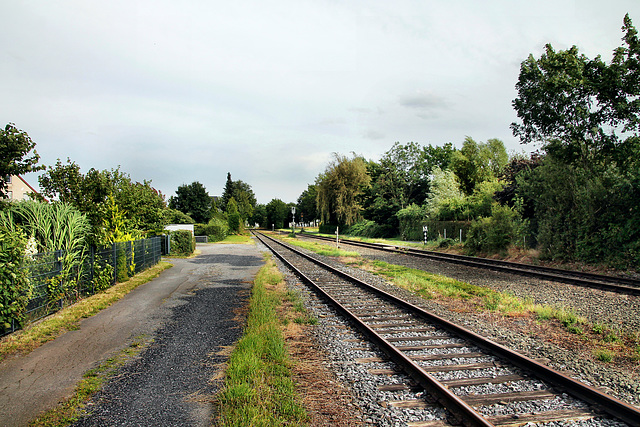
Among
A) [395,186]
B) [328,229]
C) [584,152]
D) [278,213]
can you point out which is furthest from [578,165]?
[278,213]

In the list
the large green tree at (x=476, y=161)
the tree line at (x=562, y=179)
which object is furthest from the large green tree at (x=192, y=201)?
the tree line at (x=562, y=179)

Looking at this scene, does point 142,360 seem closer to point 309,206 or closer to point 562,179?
point 562,179

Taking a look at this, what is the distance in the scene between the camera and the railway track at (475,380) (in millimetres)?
3598

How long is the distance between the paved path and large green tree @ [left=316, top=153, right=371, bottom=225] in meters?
40.0

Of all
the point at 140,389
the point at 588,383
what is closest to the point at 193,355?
the point at 140,389

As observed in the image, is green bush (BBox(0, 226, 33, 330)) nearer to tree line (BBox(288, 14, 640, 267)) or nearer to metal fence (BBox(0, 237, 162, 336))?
metal fence (BBox(0, 237, 162, 336))

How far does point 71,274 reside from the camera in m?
9.12

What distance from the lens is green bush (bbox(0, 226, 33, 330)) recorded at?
605cm

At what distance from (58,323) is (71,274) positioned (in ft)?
7.24

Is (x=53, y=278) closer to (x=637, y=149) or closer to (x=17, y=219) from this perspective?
(x=17, y=219)

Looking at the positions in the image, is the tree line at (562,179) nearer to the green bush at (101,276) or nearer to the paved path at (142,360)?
the green bush at (101,276)

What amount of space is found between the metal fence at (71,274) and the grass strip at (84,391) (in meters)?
2.49

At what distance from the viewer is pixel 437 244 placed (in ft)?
83.9

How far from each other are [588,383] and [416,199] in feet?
129
